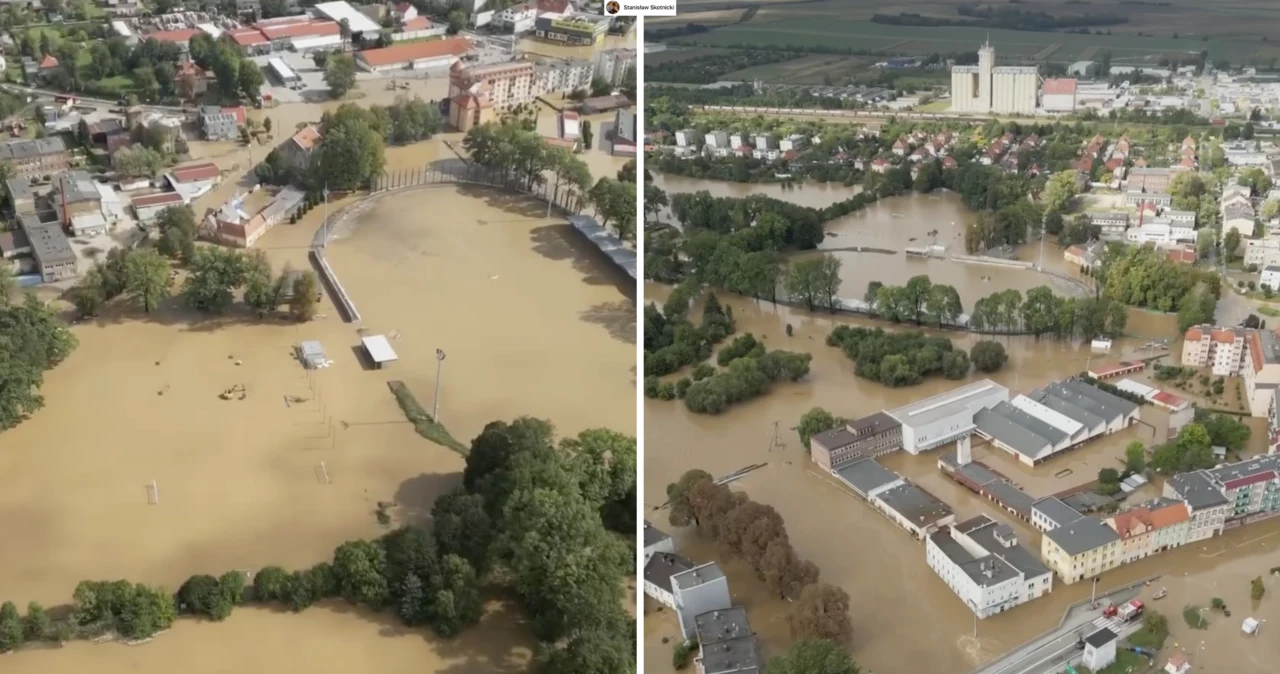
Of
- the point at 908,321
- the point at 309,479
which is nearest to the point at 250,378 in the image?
the point at 309,479

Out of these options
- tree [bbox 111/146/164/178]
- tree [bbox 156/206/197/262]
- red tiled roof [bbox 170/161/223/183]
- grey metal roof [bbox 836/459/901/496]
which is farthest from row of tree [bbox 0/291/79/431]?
grey metal roof [bbox 836/459/901/496]

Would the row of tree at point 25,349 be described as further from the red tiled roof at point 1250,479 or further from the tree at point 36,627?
the red tiled roof at point 1250,479

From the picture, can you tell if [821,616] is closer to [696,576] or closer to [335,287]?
[696,576]

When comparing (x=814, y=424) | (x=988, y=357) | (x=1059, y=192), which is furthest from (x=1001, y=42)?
(x=814, y=424)

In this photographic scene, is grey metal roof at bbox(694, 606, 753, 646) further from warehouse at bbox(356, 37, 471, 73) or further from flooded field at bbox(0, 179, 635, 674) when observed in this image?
warehouse at bbox(356, 37, 471, 73)

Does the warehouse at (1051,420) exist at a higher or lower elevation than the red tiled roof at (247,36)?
lower

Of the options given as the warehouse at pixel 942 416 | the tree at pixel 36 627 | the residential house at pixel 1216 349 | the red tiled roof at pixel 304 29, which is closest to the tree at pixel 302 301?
the tree at pixel 36 627

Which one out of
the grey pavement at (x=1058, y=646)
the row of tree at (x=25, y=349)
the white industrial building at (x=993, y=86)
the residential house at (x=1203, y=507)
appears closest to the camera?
the grey pavement at (x=1058, y=646)
